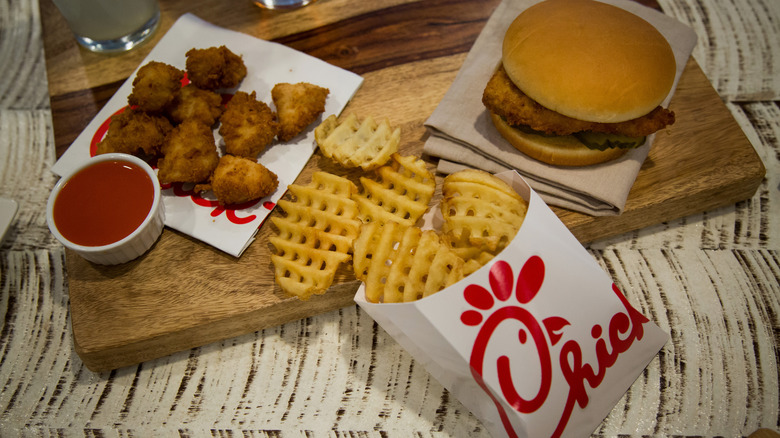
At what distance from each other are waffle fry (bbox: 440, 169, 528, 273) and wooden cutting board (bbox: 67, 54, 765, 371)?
455 mm

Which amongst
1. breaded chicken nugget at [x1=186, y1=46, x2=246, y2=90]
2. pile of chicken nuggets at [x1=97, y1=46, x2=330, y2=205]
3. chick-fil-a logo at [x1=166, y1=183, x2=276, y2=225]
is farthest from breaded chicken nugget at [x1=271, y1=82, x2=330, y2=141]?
chick-fil-a logo at [x1=166, y1=183, x2=276, y2=225]

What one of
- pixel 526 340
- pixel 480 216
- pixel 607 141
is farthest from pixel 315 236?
pixel 607 141

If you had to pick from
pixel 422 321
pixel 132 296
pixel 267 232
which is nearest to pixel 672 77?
pixel 422 321

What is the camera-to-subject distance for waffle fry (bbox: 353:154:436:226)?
1961 mm

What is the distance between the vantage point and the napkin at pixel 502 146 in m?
2.16

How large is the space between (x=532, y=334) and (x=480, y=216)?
41 cm

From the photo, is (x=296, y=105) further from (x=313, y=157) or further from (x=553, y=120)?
(x=553, y=120)

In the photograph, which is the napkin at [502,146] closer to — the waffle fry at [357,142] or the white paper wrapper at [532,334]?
the waffle fry at [357,142]

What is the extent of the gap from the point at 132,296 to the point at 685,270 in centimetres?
219

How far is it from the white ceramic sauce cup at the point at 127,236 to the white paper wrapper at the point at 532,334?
2.84 feet

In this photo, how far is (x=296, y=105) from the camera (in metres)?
2.36

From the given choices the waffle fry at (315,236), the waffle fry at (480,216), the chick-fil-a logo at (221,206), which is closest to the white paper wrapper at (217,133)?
the chick-fil-a logo at (221,206)

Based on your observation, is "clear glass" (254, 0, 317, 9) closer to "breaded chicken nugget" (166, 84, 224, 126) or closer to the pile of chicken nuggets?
the pile of chicken nuggets

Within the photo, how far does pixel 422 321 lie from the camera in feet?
5.32
